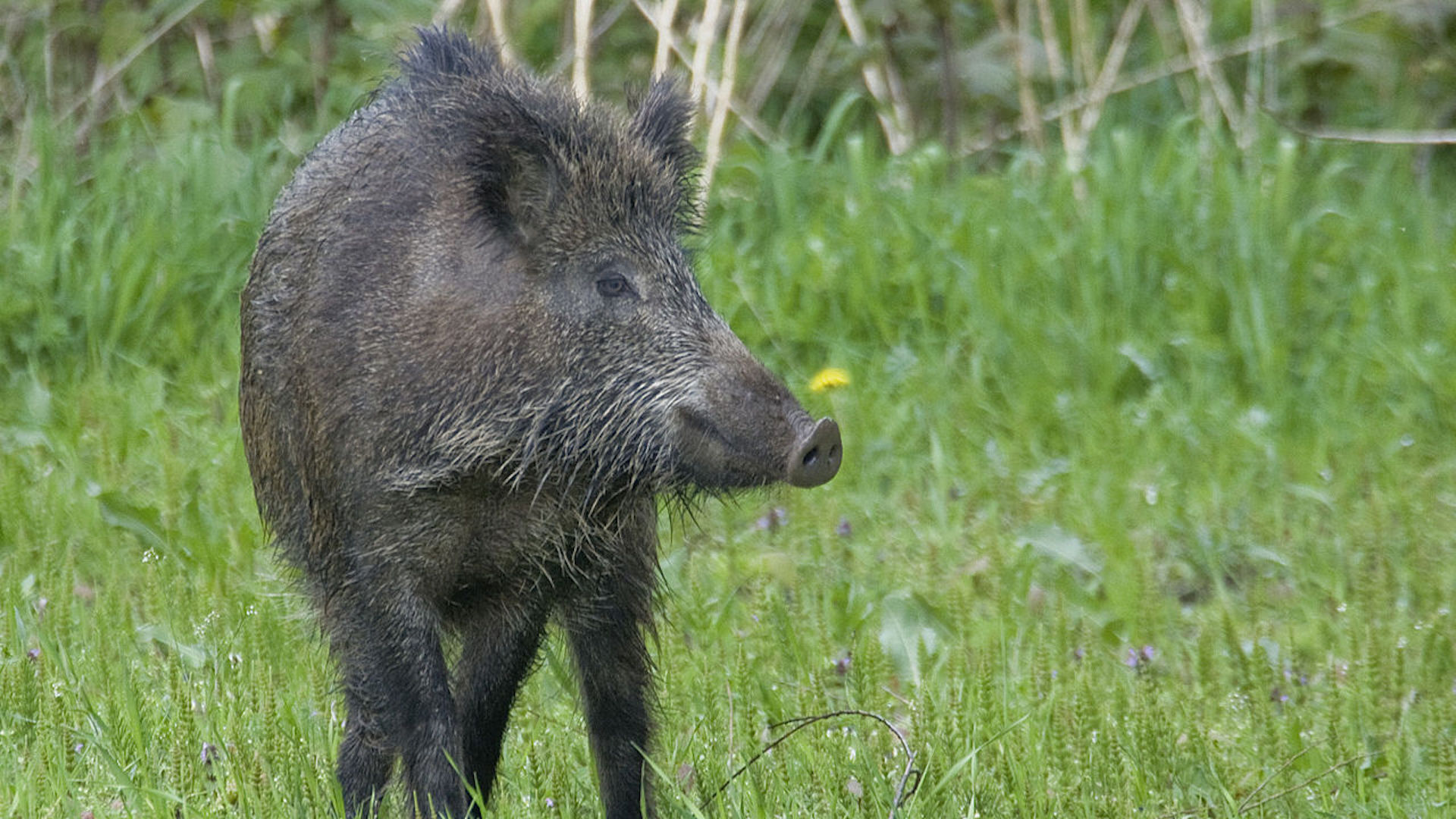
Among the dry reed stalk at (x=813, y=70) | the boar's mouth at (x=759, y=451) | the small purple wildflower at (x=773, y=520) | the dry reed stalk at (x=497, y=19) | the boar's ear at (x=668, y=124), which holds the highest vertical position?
the boar's ear at (x=668, y=124)

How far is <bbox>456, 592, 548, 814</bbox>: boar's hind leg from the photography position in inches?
129

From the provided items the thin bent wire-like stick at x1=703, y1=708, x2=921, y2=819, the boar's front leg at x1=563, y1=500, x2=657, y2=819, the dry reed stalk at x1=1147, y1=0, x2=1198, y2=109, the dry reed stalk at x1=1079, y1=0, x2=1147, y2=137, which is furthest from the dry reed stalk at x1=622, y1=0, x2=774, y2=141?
the thin bent wire-like stick at x1=703, y1=708, x2=921, y2=819

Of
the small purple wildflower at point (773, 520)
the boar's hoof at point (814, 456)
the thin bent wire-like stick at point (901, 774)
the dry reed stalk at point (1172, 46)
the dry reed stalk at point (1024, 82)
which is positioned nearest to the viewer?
the boar's hoof at point (814, 456)

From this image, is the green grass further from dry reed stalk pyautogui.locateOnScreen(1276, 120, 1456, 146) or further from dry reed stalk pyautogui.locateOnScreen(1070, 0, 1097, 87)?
dry reed stalk pyautogui.locateOnScreen(1070, 0, 1097, 87)

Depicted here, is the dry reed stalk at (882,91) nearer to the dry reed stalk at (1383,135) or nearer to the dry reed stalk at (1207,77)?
the dry reed stalk at (1207,77)

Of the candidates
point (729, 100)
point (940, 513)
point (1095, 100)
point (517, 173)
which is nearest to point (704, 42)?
point (729, 100)

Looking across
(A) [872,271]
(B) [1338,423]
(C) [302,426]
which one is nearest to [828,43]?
(A) [872,271]

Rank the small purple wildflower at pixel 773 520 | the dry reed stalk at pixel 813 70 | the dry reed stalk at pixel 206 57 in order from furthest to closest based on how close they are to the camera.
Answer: the dry reed stalk at pixel 813 70
the dry reed stalk at pixel 206 57
the small purple wildflower at pixel 773 520

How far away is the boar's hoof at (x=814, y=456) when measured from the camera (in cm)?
276

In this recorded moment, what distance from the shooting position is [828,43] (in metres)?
7.43

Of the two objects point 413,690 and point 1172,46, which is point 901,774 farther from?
point 1172,46

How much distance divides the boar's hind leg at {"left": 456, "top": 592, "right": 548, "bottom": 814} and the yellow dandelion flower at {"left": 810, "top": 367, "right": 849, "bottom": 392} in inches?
96.8

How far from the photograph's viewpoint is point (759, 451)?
9.20 feet

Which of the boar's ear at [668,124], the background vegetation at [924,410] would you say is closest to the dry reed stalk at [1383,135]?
the background vegetation at [924,410]
